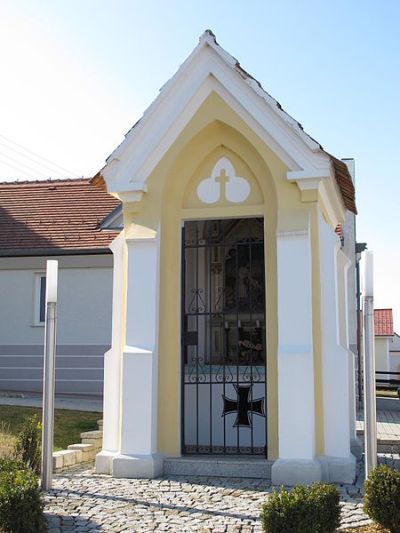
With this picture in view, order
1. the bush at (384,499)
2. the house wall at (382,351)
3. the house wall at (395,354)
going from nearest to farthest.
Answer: the bush at (384,499)
the house wall at (382,351)
the house wall at (395,354)

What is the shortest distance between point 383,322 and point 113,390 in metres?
38.1

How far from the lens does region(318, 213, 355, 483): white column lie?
8812mm

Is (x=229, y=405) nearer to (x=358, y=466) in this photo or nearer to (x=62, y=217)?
(x=358, y=466)

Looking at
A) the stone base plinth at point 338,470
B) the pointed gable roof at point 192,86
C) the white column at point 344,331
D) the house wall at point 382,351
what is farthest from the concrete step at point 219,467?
the house wall at point 382,351

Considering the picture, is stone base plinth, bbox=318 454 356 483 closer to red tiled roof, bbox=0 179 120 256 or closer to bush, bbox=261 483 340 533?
bush, bbox=261 483 340 533

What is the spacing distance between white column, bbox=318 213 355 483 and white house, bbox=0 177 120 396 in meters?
11.4

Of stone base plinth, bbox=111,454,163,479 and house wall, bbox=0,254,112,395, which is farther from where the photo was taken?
house wall, bbox=0,254,112,395

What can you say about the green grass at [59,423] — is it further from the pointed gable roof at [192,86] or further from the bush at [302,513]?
the bush at [302,513]

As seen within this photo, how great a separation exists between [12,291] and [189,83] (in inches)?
503

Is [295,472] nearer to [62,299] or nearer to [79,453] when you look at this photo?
[79,453]

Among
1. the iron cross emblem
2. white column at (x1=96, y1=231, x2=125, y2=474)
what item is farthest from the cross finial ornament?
the iron cross emblem

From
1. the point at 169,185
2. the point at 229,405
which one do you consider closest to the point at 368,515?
the point at 229,405

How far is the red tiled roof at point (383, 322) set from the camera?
144 feet

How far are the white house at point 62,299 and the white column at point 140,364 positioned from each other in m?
10.2
